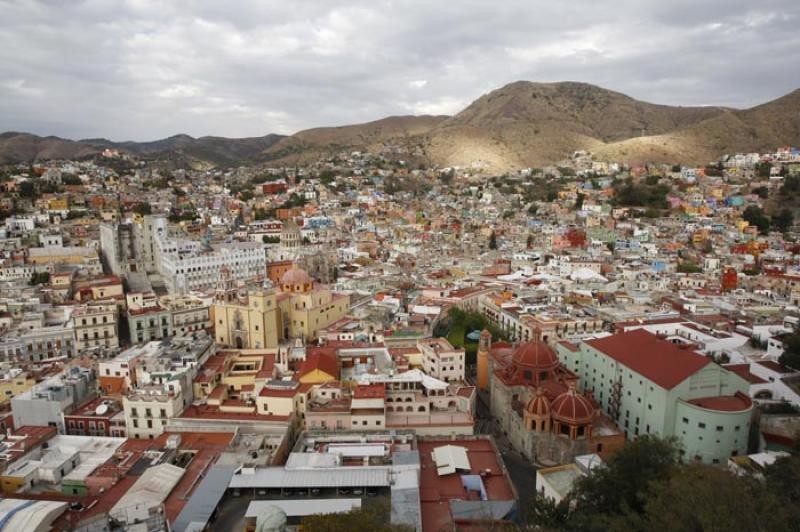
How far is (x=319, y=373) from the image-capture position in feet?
105

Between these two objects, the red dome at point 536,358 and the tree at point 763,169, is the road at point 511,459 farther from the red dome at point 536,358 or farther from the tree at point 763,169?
the tree at point 763,169

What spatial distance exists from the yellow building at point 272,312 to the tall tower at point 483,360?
12.9m

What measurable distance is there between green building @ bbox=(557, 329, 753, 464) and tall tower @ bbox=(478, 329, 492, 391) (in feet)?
26.6

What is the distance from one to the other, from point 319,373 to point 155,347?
42.2 ft

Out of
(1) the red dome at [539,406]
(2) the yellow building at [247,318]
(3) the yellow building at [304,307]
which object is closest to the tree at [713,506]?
(1) the red dome at [539,406]

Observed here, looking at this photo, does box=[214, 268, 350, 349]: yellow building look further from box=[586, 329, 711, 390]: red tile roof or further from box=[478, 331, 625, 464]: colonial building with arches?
box=[586, 329, 711, 390]: red tile roof

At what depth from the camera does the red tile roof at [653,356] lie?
26891mm

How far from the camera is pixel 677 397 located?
26.7m

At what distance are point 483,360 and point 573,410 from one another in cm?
1070

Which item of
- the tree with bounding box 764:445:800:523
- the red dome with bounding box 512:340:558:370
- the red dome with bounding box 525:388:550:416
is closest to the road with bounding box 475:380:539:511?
the red dome with bounding box 525:388:550:416

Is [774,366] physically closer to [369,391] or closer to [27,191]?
[369,391]

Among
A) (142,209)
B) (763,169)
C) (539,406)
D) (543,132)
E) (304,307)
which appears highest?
(543,132)

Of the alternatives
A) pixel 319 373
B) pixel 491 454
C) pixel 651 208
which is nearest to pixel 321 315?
pixel 319 373

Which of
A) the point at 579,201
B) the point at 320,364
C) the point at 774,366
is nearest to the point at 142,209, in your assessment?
the point at 320,364
